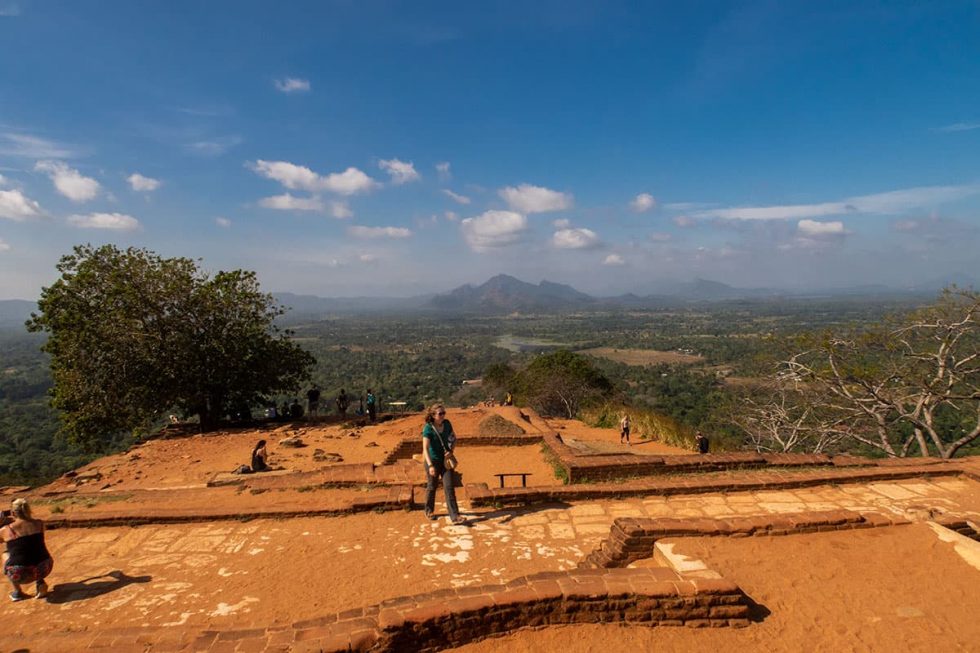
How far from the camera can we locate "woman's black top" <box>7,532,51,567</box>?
472cm

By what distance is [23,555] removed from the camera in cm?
473

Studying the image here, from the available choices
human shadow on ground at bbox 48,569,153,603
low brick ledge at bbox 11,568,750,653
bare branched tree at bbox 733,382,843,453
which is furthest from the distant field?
human shadow on ground at bbox 48,569,153,603

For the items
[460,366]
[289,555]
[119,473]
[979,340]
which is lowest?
[460,366]

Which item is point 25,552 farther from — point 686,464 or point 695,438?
point 695,438

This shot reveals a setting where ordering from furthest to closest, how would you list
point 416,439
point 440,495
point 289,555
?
point 416,439
point 440,495
point 289,555

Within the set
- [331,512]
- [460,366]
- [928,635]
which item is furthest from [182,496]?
[460,366]

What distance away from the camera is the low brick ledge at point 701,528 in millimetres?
4883

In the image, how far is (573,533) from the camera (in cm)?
597

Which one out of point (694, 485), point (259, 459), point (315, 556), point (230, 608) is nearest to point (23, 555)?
point (230, 608)

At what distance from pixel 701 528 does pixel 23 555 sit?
22.6 feet

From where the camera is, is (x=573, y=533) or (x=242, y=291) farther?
(x=242, y=291)

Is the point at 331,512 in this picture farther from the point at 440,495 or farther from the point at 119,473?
the point at 119,473

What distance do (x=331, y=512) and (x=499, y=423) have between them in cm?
765

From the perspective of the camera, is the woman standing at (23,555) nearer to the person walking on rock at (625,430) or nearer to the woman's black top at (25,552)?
the woman's black top at (25,552)
